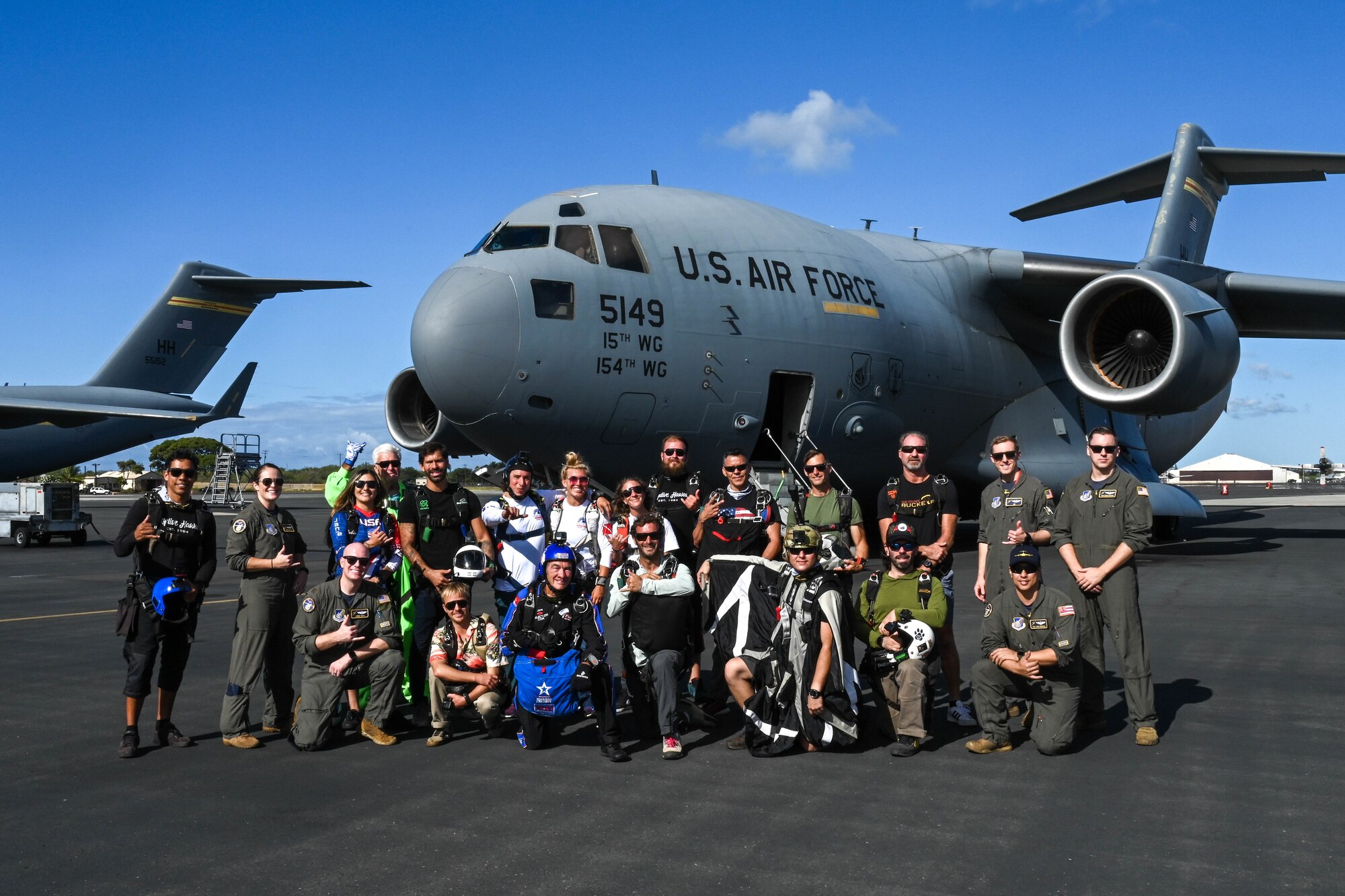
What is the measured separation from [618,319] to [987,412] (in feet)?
23.2

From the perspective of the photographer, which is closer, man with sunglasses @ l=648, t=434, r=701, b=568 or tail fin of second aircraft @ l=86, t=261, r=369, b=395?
man with sunglasses @ l=648, t=434, r=701, b=568

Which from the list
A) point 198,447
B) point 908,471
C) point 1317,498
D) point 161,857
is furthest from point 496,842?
point 198,447

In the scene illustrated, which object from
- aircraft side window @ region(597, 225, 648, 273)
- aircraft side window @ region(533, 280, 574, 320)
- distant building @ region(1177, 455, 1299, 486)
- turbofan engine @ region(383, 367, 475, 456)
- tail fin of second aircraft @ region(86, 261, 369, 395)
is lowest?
distant building @ region(1177, 455, 1299, 486)

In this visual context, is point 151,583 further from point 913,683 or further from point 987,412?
point 987,412

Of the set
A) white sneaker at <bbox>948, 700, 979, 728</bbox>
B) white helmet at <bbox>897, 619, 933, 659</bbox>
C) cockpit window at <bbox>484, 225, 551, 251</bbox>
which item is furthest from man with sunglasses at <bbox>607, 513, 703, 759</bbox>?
cockpit window at <bbox>484, 225, 551, 251</bbox>

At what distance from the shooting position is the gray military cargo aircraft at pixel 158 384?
2508cm

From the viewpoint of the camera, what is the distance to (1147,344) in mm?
14219

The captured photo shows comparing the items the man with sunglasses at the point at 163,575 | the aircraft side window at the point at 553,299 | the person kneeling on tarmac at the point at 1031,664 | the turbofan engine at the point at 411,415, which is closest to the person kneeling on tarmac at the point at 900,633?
the person kneeling on tarmac at the point at 1031,664

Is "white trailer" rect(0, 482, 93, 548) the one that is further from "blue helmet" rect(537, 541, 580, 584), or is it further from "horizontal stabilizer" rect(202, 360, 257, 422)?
"blue helmet" rect(537, 541, 580, 584)

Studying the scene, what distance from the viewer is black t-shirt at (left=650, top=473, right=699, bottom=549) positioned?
7371mm

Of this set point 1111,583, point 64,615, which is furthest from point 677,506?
point 64,615

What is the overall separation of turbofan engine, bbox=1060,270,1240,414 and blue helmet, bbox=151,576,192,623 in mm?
11450

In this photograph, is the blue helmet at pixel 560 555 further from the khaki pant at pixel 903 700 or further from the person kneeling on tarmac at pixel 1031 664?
the person kneeling on tarmac at pixel 1031 664

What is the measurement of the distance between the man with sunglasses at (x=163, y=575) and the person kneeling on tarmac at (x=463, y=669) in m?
1.31
